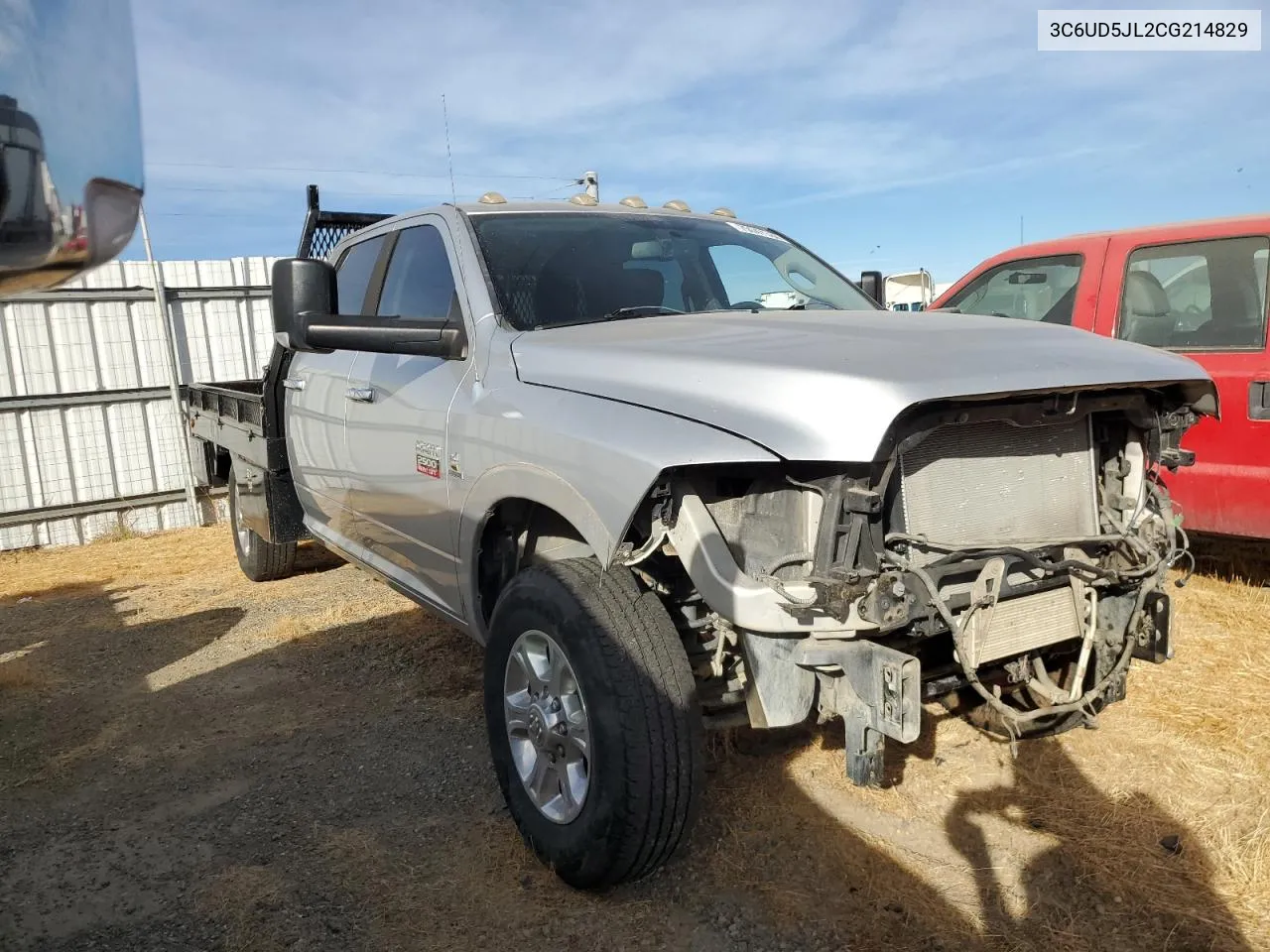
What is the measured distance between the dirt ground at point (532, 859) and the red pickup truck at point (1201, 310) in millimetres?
668

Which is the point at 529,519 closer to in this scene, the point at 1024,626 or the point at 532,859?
the point at 532,859

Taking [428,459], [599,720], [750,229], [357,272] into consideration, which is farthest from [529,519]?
[357,272]

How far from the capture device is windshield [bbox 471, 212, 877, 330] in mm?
3076

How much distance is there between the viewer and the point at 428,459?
3.13m

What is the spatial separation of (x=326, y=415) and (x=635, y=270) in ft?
5.26

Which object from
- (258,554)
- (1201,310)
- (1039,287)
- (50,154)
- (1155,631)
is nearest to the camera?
(50,154)

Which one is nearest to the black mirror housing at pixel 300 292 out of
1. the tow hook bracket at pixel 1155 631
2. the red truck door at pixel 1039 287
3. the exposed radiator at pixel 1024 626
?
the exposed radiator at pixel 1024 626

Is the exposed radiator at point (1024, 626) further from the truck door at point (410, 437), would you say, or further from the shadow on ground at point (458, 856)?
the truck door at point (410, 437)

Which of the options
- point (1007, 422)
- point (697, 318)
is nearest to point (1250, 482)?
point (1007, 422)

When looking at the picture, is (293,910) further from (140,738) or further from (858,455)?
(858,455)

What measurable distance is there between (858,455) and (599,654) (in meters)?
0.83

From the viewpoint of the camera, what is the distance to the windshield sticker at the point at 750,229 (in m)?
3.86

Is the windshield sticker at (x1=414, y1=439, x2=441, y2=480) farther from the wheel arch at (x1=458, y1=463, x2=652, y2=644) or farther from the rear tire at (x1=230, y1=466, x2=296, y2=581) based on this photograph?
the rear tire at (x1=230, y1=466, x2=296, y2=581)

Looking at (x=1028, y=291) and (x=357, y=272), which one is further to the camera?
(x=1028, y=291)
